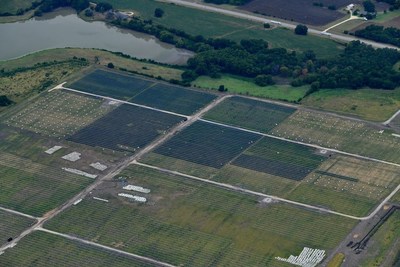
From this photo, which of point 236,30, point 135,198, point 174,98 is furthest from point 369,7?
point 135,198

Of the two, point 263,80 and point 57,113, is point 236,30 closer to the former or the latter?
point 263,80

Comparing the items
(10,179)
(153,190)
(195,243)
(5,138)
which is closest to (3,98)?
(5,138)

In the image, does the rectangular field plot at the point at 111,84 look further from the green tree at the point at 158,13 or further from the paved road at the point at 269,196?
the green tree at the point at 158,13

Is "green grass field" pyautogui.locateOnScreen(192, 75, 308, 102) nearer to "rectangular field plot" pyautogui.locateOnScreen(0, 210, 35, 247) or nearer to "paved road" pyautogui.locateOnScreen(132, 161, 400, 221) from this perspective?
"paved road" pyautogui.locateOnScreen(132, 161, 400, 221)

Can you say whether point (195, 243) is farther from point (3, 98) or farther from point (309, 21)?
point (309, 21)

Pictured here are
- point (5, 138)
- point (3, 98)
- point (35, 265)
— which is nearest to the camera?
point (35, 265)

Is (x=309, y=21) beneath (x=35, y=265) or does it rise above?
above
